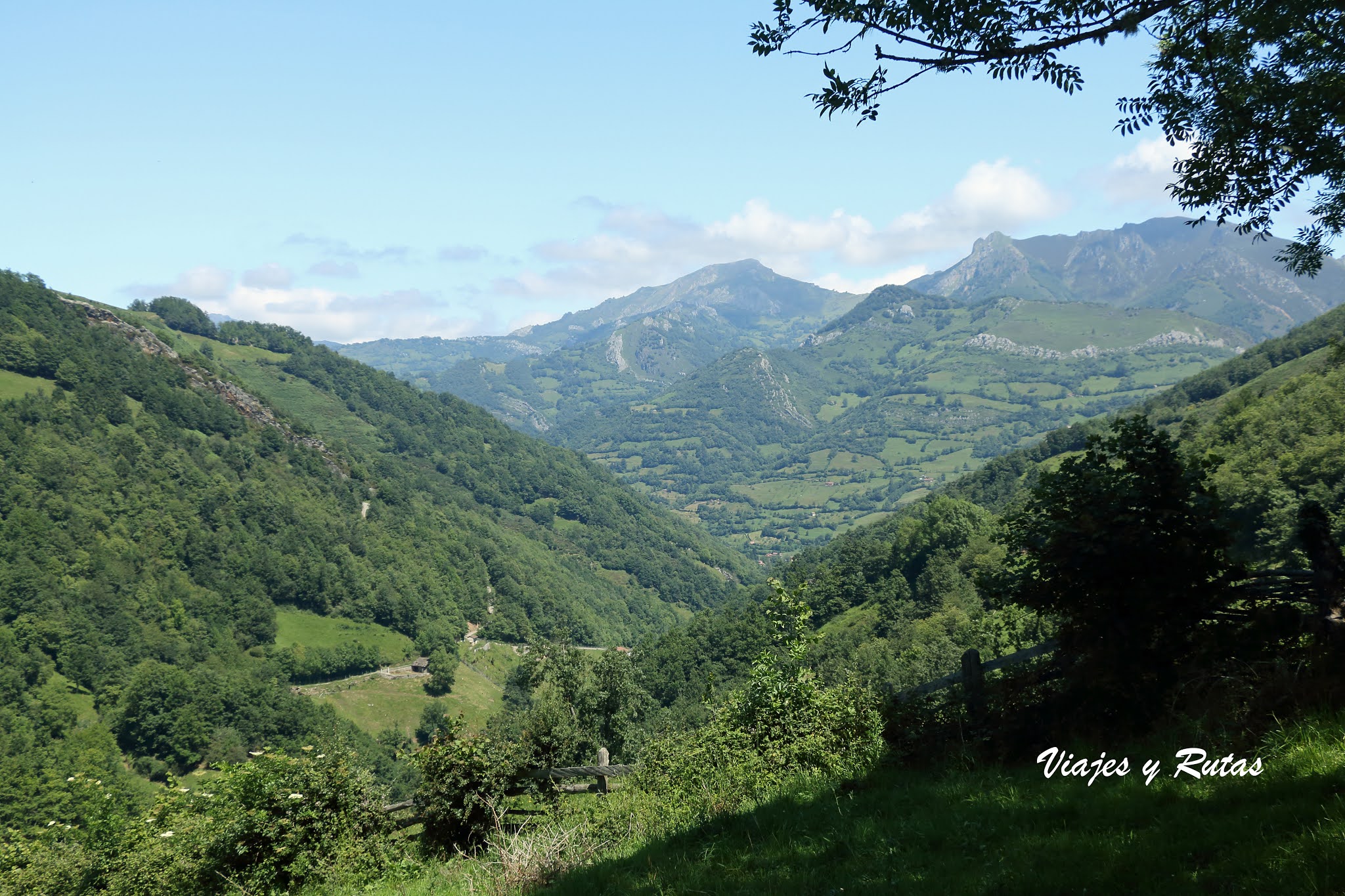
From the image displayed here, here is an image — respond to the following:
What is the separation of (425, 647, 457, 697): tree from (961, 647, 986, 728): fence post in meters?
143

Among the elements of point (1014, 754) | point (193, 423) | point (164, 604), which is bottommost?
point (164, 604)

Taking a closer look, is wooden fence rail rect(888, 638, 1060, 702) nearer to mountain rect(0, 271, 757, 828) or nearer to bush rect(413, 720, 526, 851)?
bush rect(413, 720, 526, 851)

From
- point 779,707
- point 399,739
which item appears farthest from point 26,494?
point 779,707

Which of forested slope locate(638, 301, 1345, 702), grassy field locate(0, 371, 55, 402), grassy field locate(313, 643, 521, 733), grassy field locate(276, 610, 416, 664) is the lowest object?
grassy field locate(313, 643, 521, 733)

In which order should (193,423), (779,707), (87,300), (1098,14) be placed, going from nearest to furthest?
(1098,14) → (779,707) → (193,423) → (87,300)

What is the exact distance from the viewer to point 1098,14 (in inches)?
265

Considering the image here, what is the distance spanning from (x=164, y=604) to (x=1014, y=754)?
158m

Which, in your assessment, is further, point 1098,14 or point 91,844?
point 91,844

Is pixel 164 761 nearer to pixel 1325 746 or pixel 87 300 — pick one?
pixel 1325 746

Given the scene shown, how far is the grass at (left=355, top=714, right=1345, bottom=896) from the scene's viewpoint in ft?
16.4

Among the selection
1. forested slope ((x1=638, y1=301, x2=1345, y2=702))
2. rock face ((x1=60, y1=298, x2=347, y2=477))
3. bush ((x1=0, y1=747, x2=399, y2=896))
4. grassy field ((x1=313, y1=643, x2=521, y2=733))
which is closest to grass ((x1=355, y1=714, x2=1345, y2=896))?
forested slope ((x1=638, y1=301, x2=1345, y2=702))

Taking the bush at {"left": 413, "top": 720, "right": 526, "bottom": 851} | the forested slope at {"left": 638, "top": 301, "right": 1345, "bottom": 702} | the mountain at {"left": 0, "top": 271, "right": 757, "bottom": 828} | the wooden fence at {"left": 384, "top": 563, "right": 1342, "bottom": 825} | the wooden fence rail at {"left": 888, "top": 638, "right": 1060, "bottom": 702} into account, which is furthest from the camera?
the mountain at {"left": 0, "top": 271, "right": 757, "bottom": 828}

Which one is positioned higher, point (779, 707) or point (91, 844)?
point (779, 707)

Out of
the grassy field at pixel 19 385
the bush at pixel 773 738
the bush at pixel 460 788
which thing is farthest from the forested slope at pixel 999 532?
the grassy field at pixel 19 385
